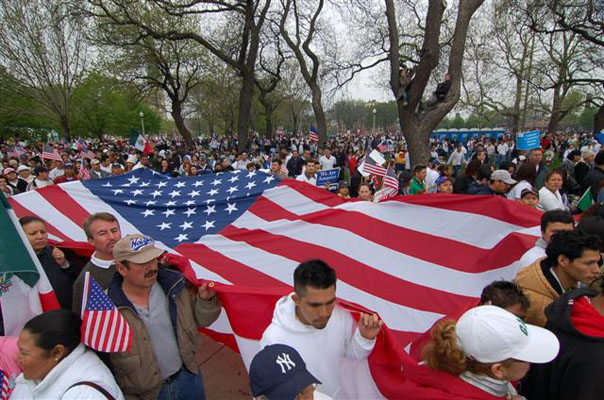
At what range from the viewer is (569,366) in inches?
71.2

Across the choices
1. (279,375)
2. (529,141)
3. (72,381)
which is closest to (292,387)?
(279,375)

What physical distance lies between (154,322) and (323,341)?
1.11 metres

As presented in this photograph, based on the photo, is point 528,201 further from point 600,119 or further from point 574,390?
point 600,119

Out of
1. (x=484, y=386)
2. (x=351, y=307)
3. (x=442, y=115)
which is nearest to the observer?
(x=484, y=386)

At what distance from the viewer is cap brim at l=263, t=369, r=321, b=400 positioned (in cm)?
148

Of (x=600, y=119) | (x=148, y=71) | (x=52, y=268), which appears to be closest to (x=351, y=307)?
(x=52, y=268)

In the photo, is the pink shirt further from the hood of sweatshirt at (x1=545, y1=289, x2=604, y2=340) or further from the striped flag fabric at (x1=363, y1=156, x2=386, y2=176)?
the striped flag fabric at (x1=363, y1=156, x2=386, y2=176)

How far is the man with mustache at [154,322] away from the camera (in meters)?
2.19

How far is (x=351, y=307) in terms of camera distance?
2.18m

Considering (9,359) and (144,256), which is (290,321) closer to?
(144,256)

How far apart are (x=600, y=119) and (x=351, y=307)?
25.2 m

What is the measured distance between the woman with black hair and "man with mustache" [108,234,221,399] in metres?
0.35

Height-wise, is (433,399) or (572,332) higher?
(572,332)

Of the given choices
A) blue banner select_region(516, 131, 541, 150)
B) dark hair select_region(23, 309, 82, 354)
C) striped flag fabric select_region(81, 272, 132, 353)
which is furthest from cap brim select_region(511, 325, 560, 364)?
blue banner select_region(516, 131, 541, 150)
